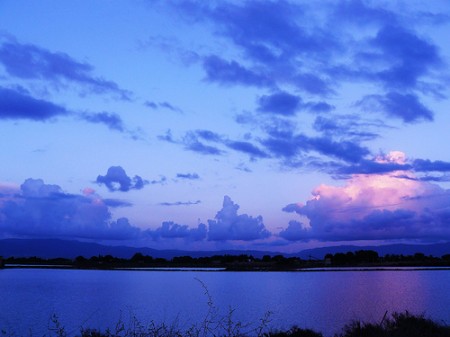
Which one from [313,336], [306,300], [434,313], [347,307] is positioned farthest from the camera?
[306,300]

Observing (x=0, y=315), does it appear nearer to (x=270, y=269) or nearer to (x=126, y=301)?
(x=126, y=301)

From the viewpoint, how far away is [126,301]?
58094 millimetres

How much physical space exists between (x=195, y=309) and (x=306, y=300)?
15.5 metres

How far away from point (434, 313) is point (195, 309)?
21.2 meters

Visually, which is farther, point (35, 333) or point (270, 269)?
point (270, 269)

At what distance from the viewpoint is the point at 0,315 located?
4478cm

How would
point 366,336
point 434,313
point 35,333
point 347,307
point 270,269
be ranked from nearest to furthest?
1. point 366,336
2. point 35,333
3. point 434,313
4. point 347,307
5. point 270,269

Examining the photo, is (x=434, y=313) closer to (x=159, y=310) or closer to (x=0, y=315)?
(x=159, y=310)

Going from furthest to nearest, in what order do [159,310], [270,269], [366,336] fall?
[270,269]
[159,310]
[366,336]

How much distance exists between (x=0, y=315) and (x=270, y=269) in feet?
479

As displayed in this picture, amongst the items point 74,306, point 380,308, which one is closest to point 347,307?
point 380,308

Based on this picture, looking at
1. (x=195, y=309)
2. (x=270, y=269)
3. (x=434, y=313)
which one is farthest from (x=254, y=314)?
(x=270, y=269)

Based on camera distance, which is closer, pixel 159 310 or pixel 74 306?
pixel 159 310

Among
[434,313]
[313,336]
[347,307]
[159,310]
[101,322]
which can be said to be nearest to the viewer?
[313,336]
